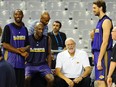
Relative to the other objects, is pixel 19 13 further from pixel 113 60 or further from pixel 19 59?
pixel 113 60

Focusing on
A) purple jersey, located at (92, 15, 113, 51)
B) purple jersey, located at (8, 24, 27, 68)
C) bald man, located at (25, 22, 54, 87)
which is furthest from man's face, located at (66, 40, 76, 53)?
purple jersey, located at (92, 15, 113, 51)

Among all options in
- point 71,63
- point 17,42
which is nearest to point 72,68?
point 71,63

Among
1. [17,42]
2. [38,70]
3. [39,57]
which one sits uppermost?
[17,42]

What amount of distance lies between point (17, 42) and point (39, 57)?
2.07 feet

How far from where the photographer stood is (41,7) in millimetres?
13078

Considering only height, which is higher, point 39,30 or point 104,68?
point 39,30

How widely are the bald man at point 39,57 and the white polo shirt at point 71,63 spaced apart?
0.81 ft

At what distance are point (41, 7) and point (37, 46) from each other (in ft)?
18.3

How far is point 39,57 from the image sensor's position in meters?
7.59

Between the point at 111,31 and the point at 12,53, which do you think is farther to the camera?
the point at 12,53

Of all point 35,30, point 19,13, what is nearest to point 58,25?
point 35,30

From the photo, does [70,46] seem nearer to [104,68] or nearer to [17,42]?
[17,42]

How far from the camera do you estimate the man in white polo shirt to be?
24.6ft

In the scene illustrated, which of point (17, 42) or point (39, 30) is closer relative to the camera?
point (17, 42)
